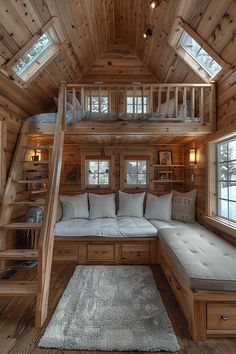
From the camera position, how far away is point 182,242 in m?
2.76

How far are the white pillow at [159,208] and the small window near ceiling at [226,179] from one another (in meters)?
0.92

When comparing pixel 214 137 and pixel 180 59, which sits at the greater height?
pixel 180 59

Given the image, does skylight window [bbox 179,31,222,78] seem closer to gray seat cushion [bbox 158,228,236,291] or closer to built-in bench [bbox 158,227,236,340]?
gray seat cushion [bbox 158,228,236,291]

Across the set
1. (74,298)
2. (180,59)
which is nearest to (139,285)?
(74,298)

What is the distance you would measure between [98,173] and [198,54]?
2783 mm

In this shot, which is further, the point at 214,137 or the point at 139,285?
the point at 214,137

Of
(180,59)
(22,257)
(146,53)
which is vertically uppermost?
(146,53)

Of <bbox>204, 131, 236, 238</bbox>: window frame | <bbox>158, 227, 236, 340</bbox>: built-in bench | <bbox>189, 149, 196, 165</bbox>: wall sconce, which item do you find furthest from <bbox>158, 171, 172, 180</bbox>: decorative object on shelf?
<bbox>158, 227, 236, 340</bbox>: built-in bench

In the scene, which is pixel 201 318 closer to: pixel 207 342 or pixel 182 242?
pixel 207 342

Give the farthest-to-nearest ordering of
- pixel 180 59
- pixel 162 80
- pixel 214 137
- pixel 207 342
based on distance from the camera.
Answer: pixel 162 80, pixel 180 59, pixel 214 137, pixel 207 342

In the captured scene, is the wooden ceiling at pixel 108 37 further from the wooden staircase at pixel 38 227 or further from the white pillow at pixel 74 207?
the white pillow at pixel 74 207

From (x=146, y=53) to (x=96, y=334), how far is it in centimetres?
459

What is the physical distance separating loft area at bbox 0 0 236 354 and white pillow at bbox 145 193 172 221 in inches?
1.6

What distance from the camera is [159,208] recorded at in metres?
4.14
